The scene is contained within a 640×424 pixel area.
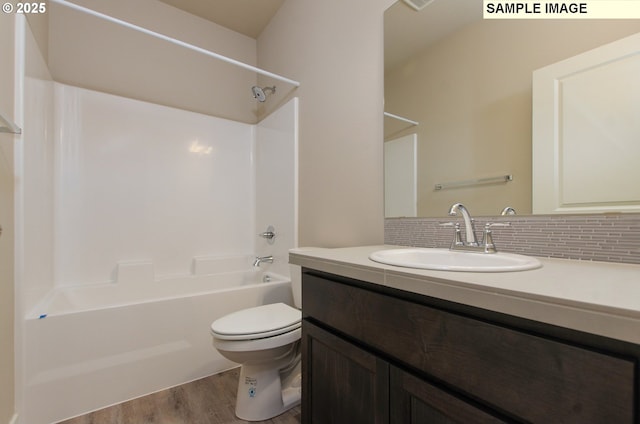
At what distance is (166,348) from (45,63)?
1.94 metres

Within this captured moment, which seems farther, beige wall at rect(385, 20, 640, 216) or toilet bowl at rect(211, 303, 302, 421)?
toilet bowl at rect(211, 303, 302, 421)

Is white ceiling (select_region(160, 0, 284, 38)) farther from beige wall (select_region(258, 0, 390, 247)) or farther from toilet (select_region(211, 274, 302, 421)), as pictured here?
A: toilet (select_region(211, 274, 302, 421))

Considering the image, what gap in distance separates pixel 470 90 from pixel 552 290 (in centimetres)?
92

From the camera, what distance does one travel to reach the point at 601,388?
1.41 feet

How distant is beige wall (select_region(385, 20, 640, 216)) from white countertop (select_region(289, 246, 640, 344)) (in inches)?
15.0

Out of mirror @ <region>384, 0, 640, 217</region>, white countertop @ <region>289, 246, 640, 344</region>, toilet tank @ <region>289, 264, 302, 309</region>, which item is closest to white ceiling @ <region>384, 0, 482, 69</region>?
mirror @ <region>384, 0, 640, 217</region>

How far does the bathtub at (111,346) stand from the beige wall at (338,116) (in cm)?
79

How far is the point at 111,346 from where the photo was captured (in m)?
1.52

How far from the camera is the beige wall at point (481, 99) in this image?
0.94 m

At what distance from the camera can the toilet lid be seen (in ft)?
4.33

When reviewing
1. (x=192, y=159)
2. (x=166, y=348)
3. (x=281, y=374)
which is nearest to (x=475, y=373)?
(x=281, y=374)

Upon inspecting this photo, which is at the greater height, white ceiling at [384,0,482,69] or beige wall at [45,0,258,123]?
beige wall at [45,0,258,123]

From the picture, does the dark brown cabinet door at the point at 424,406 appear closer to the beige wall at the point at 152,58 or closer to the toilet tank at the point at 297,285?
the toilet tank at the point at 297,285

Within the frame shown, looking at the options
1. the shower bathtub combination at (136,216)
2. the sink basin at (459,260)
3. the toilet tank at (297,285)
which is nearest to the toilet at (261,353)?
the toilet tank at (297,285)
